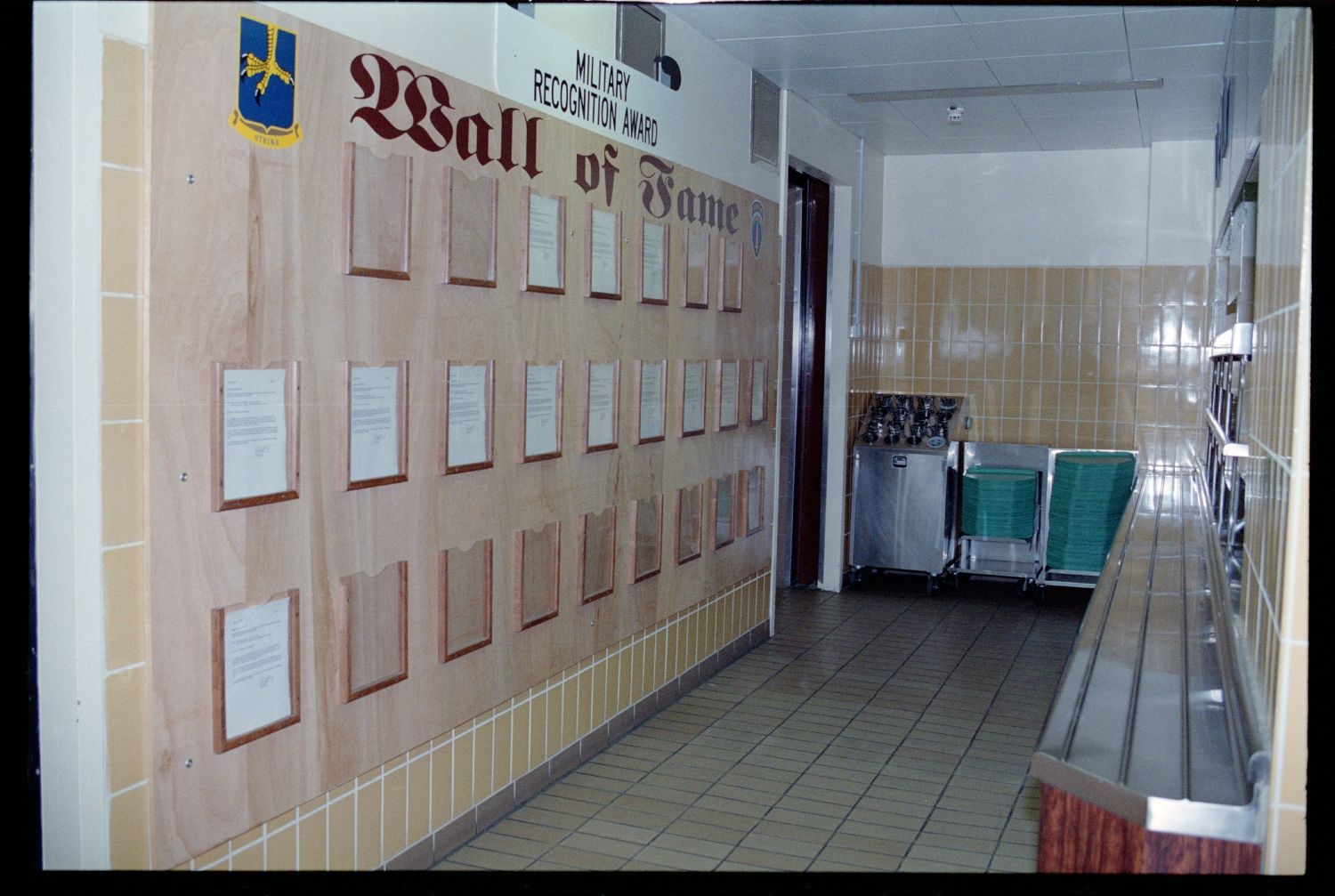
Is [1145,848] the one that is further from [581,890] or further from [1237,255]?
[1237,255]

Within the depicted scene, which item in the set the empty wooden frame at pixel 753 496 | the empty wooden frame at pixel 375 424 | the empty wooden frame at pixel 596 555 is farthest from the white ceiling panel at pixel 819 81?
the empty wooden frame at pixel 375 424

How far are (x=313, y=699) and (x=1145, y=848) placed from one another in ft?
5.24

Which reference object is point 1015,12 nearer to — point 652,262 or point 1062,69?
point 1062,69

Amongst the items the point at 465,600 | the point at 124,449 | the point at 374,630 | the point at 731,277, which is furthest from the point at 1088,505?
the point at 124,449

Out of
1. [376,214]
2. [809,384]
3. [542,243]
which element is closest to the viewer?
[376,214]

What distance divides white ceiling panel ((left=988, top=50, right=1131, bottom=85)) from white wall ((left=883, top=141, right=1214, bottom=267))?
1.70 m

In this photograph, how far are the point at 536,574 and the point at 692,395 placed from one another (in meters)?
1.23

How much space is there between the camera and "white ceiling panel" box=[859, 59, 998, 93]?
16.1 feet

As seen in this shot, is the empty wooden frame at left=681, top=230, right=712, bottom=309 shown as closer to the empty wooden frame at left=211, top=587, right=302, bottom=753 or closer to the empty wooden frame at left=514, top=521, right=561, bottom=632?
the empty wooden frame at left=514, top=521, right=561, bottom=632

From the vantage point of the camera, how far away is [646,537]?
4.14m

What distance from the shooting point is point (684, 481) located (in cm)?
443

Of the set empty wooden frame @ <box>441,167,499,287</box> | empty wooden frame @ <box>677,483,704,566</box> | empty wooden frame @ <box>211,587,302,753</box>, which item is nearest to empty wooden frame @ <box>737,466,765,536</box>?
empty wooden frame @ <box>677,483,704,566</box>

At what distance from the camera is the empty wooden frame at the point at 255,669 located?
2279 mm

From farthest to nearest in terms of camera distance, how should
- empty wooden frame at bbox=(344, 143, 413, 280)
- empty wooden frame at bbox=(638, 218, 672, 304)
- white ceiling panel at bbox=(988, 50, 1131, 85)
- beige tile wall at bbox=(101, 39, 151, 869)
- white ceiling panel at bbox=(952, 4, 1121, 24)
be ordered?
white ceiling panel at bbox=(988, 50, 1131, 85)
white ceiling panel at bbox=(952, 4, 1121, 24)
empty wooden frame at bbox=(638, 218, 672, 304)
empty wooden frame at bbox=(344, 143, 413, 280)
beige tile wall at bbox=(101, 39, 151, 869)
